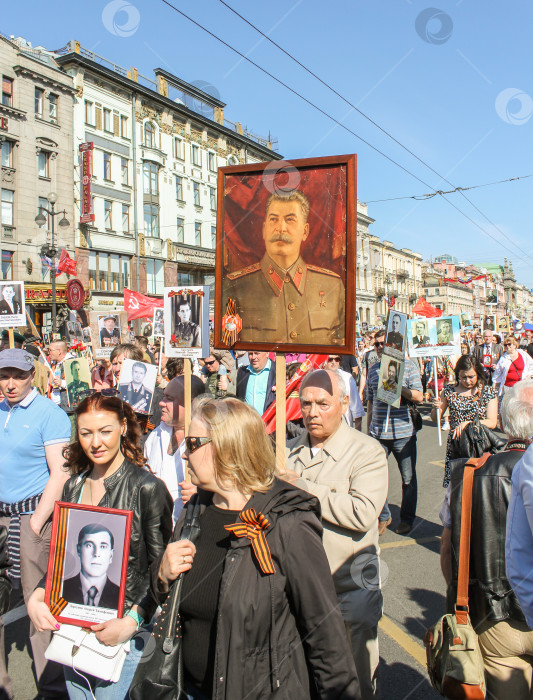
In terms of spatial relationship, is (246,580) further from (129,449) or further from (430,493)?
(430,493)

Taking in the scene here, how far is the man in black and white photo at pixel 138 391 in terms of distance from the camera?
5.66 meters

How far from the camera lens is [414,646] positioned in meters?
3.64

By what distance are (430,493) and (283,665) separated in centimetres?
574

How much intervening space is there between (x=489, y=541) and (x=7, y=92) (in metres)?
31.0

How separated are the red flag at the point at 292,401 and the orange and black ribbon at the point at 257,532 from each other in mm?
3126

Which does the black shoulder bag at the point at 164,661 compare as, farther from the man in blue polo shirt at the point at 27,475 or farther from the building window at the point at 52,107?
the building window at the point at 52,107

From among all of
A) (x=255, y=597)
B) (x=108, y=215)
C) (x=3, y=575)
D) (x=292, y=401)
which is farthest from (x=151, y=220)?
A: (x=255, y=597)

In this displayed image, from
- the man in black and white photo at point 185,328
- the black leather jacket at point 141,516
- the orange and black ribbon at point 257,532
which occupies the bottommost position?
the black leather jacket at point 141,516

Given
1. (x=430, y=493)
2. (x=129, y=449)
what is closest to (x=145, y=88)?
(x=430, y=493)

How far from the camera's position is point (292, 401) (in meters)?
5.43

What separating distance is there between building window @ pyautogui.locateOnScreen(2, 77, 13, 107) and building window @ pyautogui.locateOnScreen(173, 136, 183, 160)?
1286 centimetres

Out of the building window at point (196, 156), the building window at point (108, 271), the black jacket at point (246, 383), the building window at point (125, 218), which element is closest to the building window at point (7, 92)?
the building window at point (108, 271)

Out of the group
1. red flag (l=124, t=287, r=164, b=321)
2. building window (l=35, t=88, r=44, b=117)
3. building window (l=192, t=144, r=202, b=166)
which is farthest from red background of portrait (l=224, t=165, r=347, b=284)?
building window (l=192, t=144, r=202, b=166)

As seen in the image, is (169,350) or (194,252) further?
(194,252)
